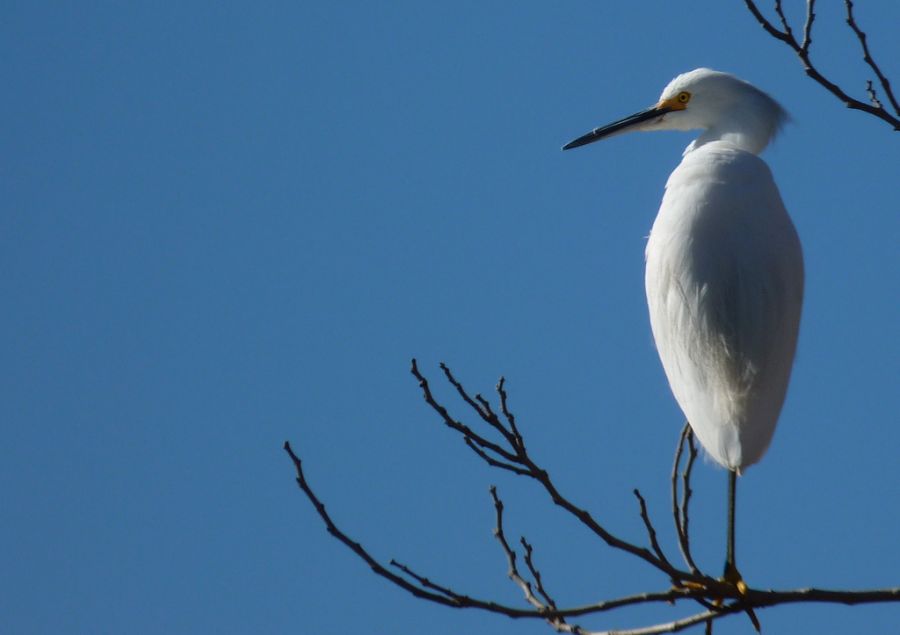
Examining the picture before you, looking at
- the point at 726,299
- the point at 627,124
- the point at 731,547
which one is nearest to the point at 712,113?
the point at 627,124

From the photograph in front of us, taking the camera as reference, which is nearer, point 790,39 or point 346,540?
point 346,540

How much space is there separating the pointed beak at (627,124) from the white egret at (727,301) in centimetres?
121

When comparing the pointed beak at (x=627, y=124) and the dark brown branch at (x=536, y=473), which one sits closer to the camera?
the dark brown branch at (x=536, y=473)

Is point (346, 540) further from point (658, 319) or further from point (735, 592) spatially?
point (658, 319)

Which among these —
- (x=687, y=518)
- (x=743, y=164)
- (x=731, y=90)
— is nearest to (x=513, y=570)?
(x=687, y=518)

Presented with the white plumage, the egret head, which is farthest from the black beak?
the white plumage

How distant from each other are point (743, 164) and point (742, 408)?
1122 millimetres

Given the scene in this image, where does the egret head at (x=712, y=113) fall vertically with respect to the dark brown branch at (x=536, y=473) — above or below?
above

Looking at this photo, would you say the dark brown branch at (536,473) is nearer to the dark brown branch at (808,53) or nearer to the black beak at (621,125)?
the dark brown branch at (808,53)

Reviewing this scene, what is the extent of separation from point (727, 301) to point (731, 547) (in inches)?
33.7

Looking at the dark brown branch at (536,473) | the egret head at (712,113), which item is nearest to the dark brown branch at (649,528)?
the dark brown branch at (536,473)

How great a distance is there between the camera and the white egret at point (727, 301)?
4230mm

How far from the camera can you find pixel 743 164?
4.83 meters

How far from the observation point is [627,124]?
A: 614 centimetres
